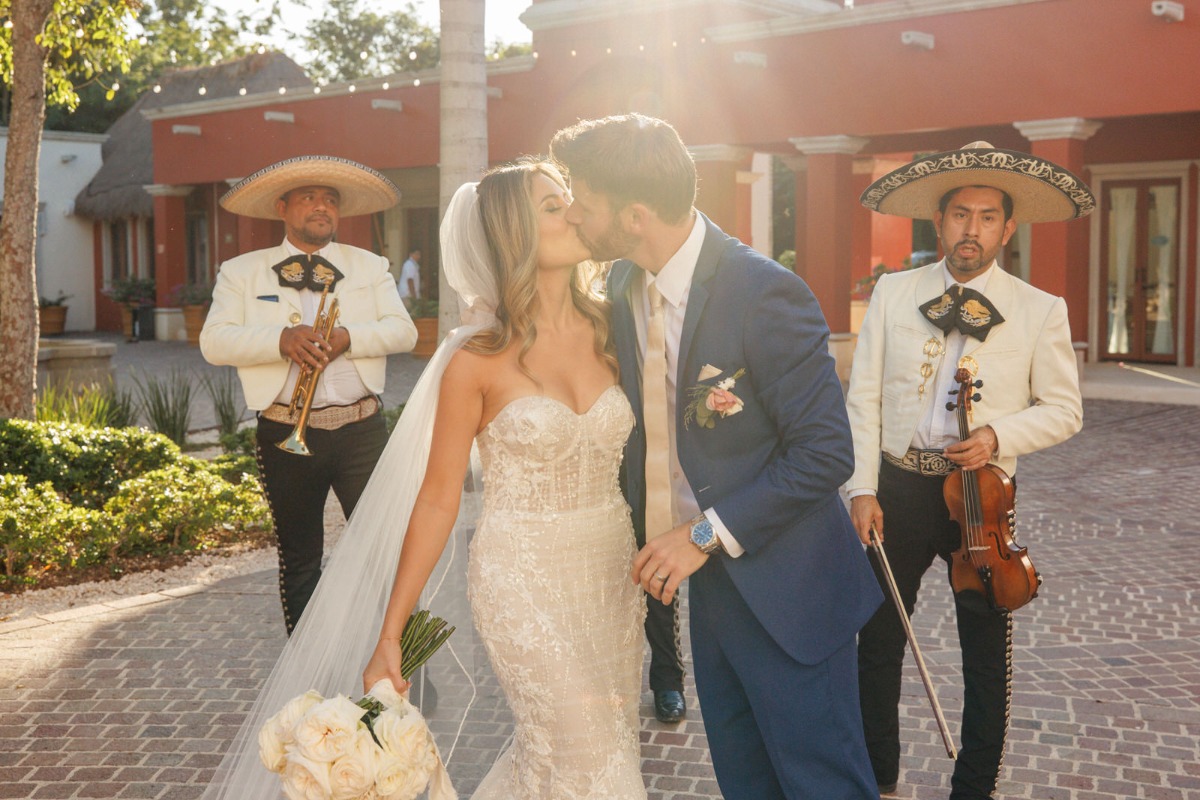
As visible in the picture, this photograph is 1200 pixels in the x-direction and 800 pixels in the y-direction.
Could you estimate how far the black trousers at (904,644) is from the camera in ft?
12.9

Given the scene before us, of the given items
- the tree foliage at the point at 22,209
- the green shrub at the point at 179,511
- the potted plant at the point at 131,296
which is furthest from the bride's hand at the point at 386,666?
the potted plant at the point at 131,296

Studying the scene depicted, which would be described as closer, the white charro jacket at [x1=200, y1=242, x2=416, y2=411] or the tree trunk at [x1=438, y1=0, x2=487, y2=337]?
the white charro jacket at [x1=200, y1=242, x2=416, y2=411]

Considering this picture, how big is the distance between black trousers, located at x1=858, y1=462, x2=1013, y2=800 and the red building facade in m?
12.3

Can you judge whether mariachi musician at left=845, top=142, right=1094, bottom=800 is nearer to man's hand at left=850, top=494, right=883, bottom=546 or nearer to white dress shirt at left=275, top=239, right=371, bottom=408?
man's hand at left=850, top=494, right=883, bottom=546

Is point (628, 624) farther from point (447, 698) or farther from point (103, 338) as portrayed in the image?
point (103, 338)

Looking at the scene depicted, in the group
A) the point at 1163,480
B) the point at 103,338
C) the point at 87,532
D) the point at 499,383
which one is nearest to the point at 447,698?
the point at 499,383

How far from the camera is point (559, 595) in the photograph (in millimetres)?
3258

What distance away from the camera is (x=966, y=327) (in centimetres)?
396

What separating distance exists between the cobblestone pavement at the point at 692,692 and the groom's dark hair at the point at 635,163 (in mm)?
1940

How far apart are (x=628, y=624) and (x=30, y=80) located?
29.7ft

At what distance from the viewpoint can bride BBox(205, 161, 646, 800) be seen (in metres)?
3.20

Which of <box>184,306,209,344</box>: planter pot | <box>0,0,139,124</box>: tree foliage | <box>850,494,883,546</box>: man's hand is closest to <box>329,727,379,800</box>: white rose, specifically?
<box>850,494,883,546</box>: man's hand

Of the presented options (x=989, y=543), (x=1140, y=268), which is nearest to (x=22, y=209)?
(x=989, y=543)

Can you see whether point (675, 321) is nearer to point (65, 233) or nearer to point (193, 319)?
point (193, 319)
